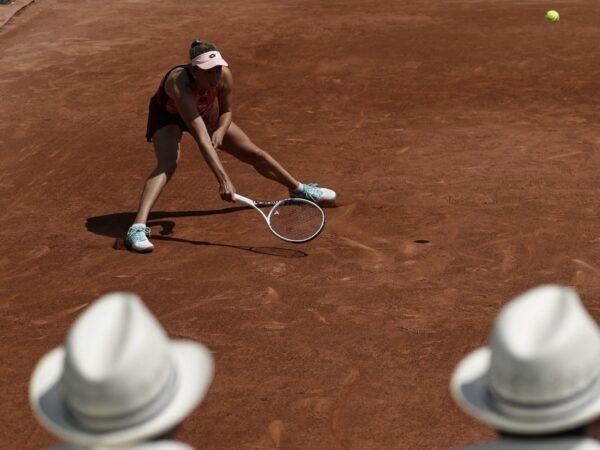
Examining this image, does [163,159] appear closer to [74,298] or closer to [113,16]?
[74,298]

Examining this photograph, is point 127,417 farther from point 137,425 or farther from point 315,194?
point 315,194

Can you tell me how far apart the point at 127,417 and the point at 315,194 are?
657cm

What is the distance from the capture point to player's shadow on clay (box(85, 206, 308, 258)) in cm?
844

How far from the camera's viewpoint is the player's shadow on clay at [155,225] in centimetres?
844

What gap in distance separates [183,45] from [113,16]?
2481 mm

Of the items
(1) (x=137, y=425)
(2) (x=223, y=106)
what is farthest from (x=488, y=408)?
(2) (x=223, y=106)

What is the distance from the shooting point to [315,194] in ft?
29.7

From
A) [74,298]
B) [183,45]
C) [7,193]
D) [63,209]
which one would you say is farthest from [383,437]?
[183,45]

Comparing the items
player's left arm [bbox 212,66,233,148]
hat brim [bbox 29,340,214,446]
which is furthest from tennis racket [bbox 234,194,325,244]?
hat brim [bbox 29,340,214,446]

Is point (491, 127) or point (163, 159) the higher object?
point (163, 159)

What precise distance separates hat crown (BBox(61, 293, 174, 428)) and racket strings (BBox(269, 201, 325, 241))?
561 cm

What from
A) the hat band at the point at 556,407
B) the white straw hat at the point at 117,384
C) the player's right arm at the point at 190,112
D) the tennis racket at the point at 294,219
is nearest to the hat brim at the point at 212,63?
the player's right arm at the point at 190,112

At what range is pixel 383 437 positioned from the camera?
566 cm

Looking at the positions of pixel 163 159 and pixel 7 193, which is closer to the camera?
pixel 163 159
